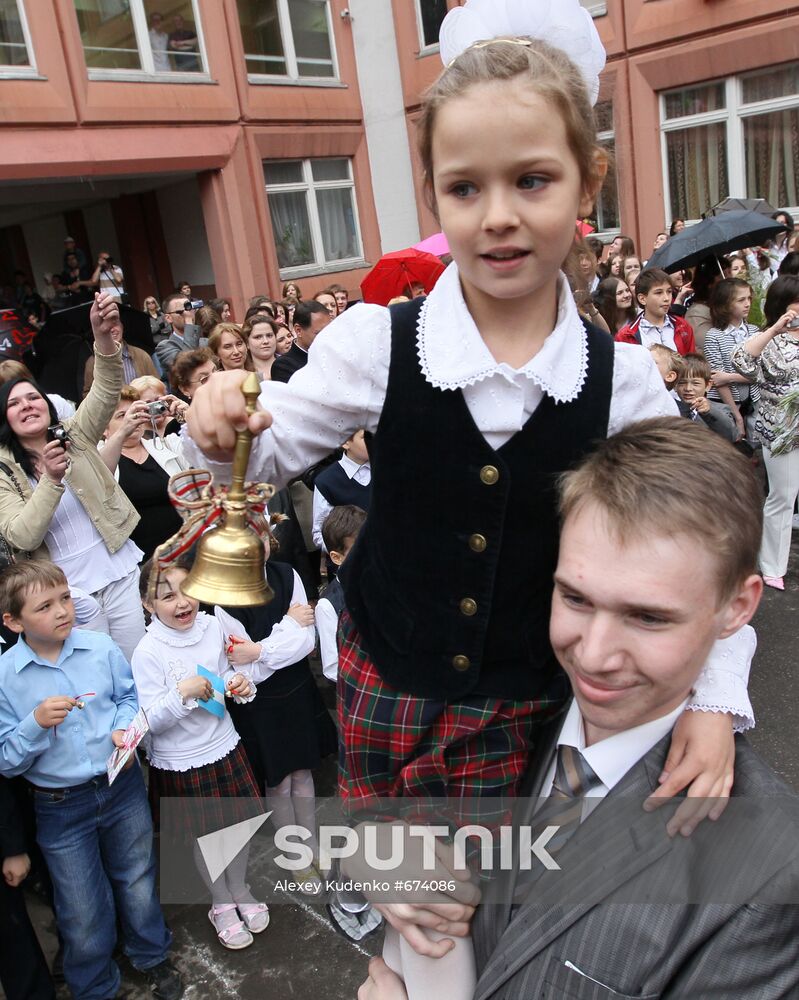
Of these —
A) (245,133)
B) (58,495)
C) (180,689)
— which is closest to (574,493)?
(180,689)

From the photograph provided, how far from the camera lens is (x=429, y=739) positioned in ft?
4.42

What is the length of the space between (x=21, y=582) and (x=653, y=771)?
2.21m

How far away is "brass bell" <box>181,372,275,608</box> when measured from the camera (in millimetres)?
1023

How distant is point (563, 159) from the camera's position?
45.6 inches

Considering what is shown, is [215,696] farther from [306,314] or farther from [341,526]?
[306,314]

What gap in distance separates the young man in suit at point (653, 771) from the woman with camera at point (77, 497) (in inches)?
105

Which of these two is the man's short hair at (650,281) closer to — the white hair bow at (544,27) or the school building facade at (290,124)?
the white hair bow at (544,27)

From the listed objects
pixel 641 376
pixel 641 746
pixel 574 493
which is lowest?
pixel 641 746

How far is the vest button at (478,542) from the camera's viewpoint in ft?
4.17

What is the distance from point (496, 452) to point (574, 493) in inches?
5.4

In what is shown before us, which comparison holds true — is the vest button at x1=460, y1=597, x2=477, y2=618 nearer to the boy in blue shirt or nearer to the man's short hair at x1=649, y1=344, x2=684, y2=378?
the boy in blue shirt

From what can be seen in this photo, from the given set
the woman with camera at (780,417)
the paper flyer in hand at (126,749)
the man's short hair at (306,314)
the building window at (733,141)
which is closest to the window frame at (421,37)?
the building window at (733,141)

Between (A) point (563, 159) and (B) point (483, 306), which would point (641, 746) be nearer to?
(B) point (483, 306)

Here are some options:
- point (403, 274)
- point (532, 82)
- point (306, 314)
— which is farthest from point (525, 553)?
point (306, 314)
